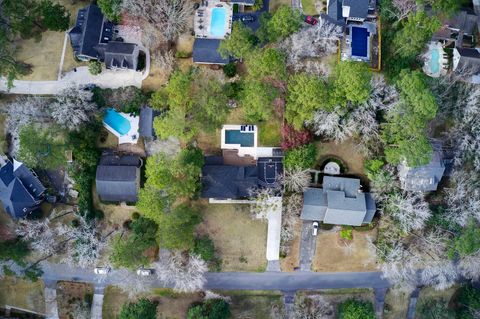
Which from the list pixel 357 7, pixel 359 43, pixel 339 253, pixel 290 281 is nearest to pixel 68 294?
pixel 290 281

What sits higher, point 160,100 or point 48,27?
point 48,27

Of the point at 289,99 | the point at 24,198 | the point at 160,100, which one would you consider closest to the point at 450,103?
the point at 289,99

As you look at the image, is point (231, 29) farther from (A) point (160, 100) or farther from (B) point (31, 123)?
(B) point (31, 123)

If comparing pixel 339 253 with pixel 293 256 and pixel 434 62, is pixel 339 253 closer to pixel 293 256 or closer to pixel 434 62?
pixel 293 256

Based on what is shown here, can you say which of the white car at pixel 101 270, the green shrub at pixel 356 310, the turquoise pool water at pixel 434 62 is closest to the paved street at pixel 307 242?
the green shrub at pixel 356 310

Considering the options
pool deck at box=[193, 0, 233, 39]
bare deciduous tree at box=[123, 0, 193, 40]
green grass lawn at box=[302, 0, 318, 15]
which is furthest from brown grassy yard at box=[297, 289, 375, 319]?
A: bare deciduous tree at box=[123, 0, 193, 40]

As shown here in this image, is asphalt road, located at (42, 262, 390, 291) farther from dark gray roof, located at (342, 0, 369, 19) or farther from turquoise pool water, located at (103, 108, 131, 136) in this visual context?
dark gray roof, located at (342, 0, 369, 19)
